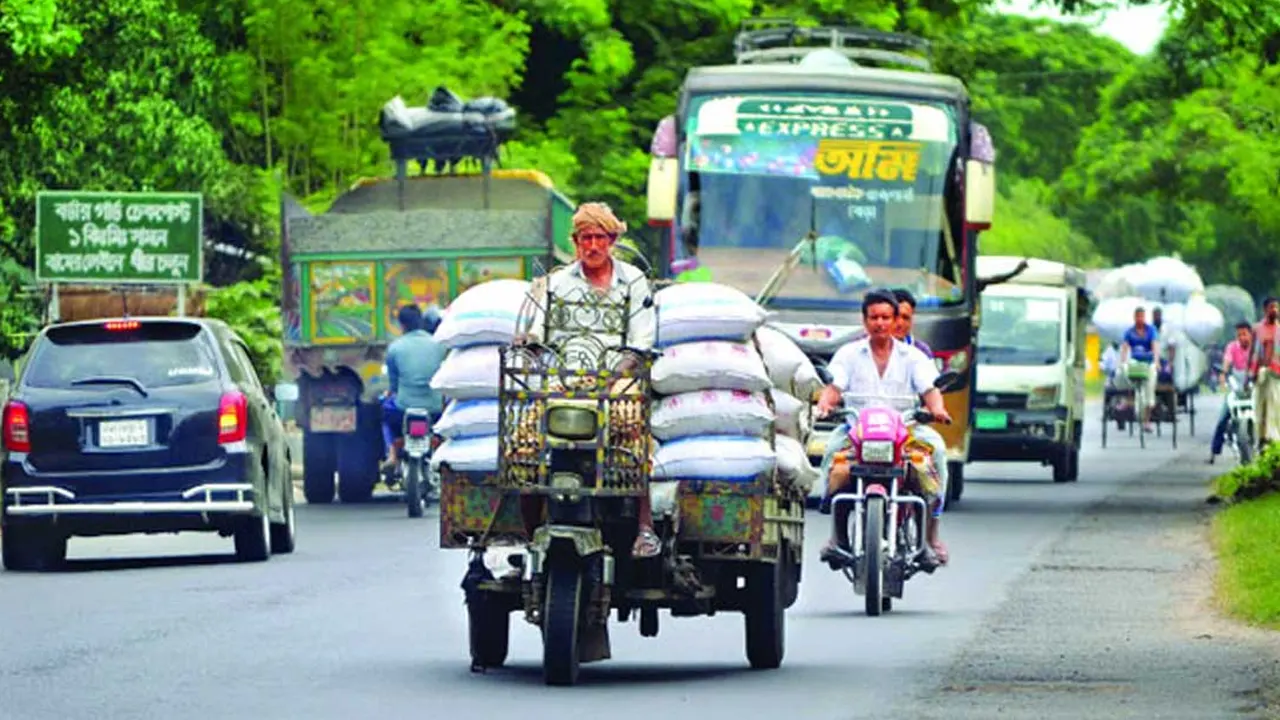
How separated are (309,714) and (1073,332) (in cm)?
2716

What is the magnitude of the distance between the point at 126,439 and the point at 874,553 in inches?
234

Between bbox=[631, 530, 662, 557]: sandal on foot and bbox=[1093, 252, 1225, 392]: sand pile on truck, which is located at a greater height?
bbox=[1093, 252, 1225, 392]: sand pile on truck

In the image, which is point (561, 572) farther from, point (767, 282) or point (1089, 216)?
point (1089, 216)

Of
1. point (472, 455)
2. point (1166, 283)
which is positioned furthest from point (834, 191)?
point (1166, 283)

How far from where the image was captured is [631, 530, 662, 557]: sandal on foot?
13.0 metres

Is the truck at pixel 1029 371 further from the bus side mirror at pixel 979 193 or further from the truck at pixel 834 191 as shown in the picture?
the bus side mirror at pixel 979 193

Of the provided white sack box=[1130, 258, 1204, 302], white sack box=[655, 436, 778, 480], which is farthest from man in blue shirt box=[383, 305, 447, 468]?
white sack box=[1130, 258, 1204, 302]

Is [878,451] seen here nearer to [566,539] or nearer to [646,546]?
[646,546]

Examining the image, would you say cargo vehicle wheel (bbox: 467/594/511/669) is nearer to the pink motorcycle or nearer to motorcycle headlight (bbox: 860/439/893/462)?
the pink motorcycle

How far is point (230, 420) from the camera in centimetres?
2127

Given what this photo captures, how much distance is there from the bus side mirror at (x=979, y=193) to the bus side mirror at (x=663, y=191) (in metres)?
2.53

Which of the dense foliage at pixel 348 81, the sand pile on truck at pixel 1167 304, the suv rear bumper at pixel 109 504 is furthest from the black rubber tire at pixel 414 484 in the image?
the sand pile on truck at pixel 1167 304

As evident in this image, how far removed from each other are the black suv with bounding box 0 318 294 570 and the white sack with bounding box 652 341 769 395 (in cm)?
811

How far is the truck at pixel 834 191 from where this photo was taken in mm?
29312
